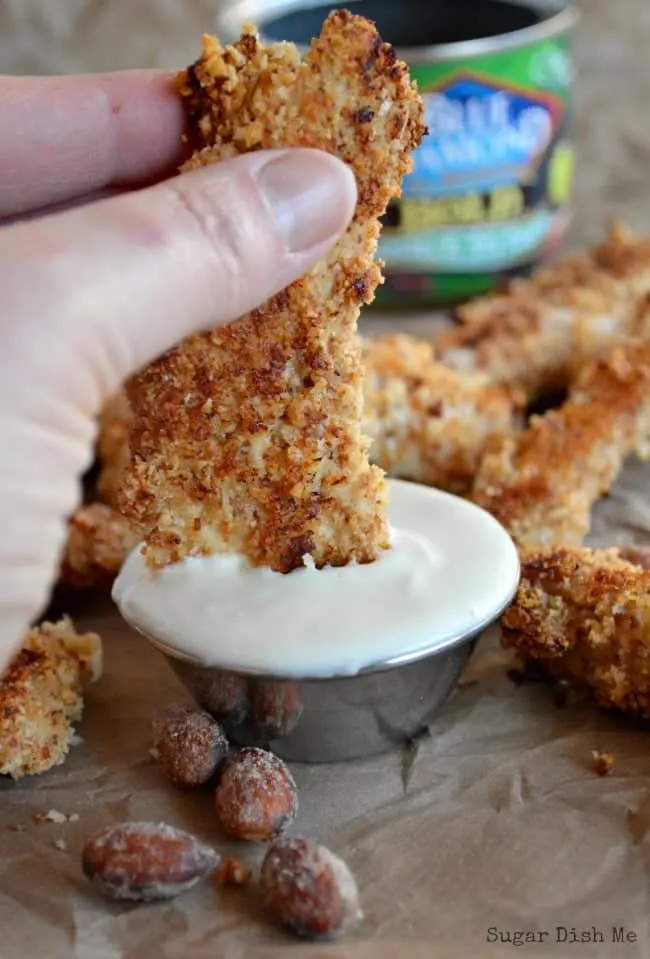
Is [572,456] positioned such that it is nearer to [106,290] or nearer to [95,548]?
[95,548]

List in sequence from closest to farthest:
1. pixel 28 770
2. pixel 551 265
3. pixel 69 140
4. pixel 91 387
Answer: pixel 91 387 → pixel 28 770 → pixel 69 140 → pixel 551 265

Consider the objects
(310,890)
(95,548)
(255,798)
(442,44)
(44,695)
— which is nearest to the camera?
(310,890)

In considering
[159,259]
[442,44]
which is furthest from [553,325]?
[159,259]

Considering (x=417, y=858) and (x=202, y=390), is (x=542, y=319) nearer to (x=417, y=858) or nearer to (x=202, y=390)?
(x=202, y=390)

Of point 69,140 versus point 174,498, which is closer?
point 174,498

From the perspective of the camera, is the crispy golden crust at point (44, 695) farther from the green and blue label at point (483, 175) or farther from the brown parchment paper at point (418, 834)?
the green and blue label at point (483, 175)

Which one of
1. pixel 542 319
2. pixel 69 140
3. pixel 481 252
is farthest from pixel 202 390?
pixel 481 252

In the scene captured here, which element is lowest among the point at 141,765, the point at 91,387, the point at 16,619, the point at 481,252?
the point at 141,765
